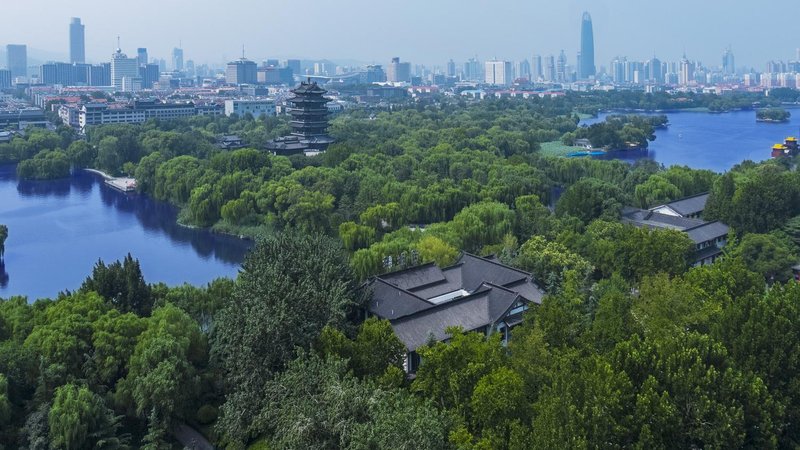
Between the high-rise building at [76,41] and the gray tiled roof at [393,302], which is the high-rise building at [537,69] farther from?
the gray tiled roof at [393,302]

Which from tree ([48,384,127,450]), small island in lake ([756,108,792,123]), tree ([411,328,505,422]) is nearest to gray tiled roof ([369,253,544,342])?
tree ([411,328,505,422])

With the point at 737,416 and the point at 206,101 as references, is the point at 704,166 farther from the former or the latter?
the point at 206,101

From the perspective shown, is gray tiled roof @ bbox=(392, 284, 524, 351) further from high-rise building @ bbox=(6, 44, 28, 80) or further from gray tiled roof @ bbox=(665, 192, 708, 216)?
high-rise building @ bbox=(6, 44, 28, 80)

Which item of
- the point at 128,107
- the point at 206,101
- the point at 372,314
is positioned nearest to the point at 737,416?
the point at 372,314

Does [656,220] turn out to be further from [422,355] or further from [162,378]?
[162,378]

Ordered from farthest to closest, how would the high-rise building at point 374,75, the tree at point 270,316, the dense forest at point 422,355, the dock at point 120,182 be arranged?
the high-rise building at point 374,75 → the dock at point 120,182 → the tree at point 270,316 → the dense forest at point 422,355

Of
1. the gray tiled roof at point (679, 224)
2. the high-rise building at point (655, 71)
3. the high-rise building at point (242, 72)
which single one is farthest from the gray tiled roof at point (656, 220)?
the high-rise building at point (655, 71)
